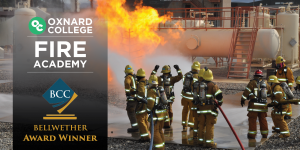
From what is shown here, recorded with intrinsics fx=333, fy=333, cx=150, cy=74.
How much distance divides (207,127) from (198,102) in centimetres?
59

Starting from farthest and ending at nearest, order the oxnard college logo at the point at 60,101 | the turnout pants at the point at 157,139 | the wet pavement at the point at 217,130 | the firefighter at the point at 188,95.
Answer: the oxnard college logo at the point at 60,101
the firefighter at the point at 188,95
the wet pavement at the point at 217,130
the turnout pants at the point at 157,139

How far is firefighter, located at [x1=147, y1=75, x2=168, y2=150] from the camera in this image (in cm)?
696

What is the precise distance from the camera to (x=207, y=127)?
23.7 ft

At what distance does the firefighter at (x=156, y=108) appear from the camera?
696cm

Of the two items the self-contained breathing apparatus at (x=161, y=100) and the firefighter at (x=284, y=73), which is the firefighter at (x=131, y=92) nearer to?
the self-contained breathing apparatus at (x=161, y=100)

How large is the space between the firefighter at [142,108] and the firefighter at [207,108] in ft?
3.96

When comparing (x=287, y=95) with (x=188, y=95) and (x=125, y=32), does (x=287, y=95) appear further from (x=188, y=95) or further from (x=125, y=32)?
(x=125, y=32)

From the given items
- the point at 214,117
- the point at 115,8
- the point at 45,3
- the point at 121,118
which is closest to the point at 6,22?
the point at 45,3

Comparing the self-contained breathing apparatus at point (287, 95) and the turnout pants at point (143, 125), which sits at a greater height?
the self-contained breathing apparatus at point (287, 95)

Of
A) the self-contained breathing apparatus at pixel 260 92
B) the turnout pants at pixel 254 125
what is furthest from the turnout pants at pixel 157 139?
the self-contained breathing apparatus at pixel 260 92

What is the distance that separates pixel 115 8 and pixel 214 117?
11901mm

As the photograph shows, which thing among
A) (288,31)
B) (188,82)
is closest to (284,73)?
(188,82)

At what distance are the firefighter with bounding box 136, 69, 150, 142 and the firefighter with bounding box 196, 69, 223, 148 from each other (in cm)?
121

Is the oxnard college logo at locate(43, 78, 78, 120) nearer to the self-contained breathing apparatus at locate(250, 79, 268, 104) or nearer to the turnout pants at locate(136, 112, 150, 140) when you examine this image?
the turnout pants at locate(136, 112, 150, 140)
